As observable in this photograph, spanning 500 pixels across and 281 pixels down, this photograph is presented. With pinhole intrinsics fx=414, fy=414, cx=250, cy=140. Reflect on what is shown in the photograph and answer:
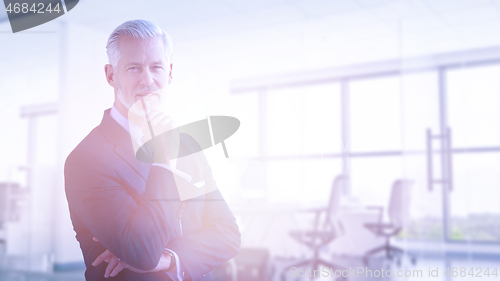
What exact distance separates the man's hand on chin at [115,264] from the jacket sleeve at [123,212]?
0.04m

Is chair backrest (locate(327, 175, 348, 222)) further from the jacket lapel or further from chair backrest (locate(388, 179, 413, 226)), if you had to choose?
the jacket lapel

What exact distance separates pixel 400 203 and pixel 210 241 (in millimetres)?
4242

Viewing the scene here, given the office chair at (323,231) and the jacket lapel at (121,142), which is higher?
the jacket lapel at (121,142)

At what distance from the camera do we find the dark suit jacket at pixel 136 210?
0.84 metres

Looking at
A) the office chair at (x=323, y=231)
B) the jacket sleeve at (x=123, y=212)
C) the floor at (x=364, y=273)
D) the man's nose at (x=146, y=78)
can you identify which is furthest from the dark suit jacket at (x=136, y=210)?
the office chair at (x=323, y=231)

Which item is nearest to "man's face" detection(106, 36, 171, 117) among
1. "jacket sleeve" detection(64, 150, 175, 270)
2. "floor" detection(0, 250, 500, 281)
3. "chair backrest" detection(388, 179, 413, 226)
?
"jacket sleeve" detection(64, 150, 175, 270)

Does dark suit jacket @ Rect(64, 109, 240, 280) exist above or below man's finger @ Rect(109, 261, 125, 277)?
above

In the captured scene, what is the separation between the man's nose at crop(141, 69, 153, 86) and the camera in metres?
0.97

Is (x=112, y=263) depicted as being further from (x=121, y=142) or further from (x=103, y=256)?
(x=121, y=142)

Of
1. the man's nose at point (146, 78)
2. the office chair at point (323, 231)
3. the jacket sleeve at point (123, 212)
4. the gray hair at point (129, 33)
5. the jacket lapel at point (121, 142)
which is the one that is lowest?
the office chair at point (323, 231)

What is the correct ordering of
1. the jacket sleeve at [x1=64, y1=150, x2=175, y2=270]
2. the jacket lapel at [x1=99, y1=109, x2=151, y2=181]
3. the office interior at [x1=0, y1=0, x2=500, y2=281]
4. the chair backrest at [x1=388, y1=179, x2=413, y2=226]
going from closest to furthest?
the jacket sleeve at [x1=64, y1=150, x2=175, y2=270] → the jacket lapel at [x1=99, y1=109, x2=151, y2=181] → the office interior at [x1=0, y1=0, x2=500, y2=281] → the chair backrest at [x1=388, y1=179, x2=413, y2=226]

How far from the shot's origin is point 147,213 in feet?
2.76

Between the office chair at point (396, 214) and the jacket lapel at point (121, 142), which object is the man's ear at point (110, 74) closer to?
the jacket lapel at point (121, 142)

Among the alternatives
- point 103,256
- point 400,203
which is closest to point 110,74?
point 103,256
